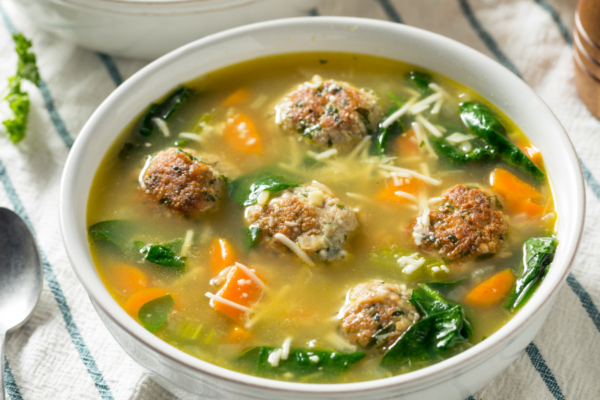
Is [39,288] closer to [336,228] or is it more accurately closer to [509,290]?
[336,228]

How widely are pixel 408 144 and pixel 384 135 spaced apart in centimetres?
14

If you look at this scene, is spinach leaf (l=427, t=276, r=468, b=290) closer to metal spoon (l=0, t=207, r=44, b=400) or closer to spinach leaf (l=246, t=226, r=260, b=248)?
spinach leaf (l=246, t=226, r=260, b=248)

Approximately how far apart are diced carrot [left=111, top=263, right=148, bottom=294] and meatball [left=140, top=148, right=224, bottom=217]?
1.28 ft

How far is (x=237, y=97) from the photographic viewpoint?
3.90m

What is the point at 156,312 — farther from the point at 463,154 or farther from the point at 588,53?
the point at 588,53

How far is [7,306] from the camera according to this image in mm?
3471

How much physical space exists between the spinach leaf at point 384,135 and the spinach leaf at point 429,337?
102 cm

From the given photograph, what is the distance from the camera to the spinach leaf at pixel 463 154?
11.3 feet

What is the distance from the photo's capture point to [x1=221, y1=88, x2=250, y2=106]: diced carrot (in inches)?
152

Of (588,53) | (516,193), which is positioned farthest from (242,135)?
(588,53)

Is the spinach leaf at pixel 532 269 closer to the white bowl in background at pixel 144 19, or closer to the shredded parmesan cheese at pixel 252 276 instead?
the shredded parmesan cheese at pixel 252 276

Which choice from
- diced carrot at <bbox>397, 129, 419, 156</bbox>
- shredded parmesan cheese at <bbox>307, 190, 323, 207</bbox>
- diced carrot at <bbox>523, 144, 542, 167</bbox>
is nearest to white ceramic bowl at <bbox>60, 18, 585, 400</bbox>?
diced carrot at <bbox>523, 144, 542, 167</bbox>

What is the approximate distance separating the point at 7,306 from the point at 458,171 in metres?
2.55

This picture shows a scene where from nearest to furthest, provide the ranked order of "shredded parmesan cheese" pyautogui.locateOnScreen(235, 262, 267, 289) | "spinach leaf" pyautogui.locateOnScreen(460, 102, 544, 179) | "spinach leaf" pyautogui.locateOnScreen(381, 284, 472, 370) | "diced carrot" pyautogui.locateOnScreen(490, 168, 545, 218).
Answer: "spinach leaf" pyautogui.locateOnScreen(381, 284, 472, 370)
"shredded parmesan cheese" pyautogui.locateOnScreen(235, 262, 267, 289)
"diced carrot" pyautogui.locateOnScreen(490, 168, 545, 218)
"spinach leaf" pyautogui.locateOnScreen(460, 102, 544, 179)
